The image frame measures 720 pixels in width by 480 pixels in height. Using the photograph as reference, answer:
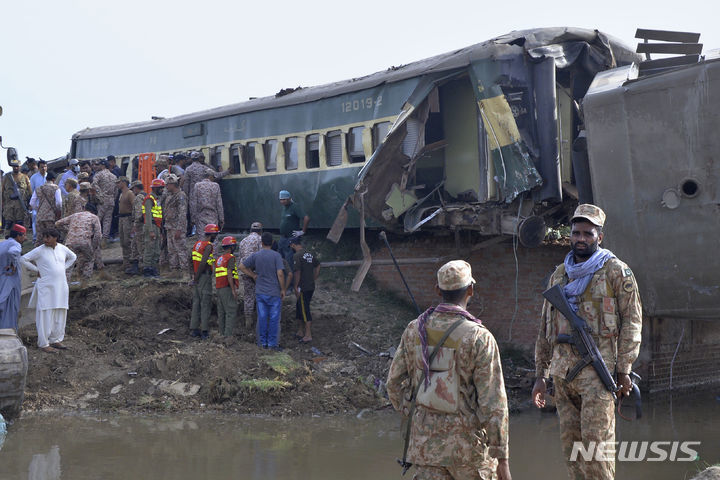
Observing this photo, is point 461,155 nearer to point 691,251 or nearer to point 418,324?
point 691,251

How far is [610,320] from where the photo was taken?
512cm

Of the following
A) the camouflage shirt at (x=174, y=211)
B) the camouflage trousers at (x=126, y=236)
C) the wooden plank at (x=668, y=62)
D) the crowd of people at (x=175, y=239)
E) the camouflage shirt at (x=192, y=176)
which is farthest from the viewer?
the camouflage shirt at (x=192, y=176)

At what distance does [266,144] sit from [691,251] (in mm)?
10252

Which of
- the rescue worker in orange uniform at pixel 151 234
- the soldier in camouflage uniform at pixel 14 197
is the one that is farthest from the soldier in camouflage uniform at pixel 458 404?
the soldier in camouflage uniform at pixel 14 197

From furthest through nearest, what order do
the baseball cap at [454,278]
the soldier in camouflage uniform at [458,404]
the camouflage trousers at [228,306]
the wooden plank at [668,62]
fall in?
1. the camouflage trousers at [228,306]
2. the wooden plank at [668,62]
3. the baseball cap at [454,278]
4. the soldier in camouflage uniform at [458,404]

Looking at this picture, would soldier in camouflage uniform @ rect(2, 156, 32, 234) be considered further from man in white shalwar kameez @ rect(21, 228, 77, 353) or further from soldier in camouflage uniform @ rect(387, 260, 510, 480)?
soldier in camouflage uniform @ rect(387, 260, 510, 480)

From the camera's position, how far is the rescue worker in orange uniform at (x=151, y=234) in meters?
14.4

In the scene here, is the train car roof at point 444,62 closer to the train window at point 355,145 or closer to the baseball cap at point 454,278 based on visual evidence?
the train window at point 355,145

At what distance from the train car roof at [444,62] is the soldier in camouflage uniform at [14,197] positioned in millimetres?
4142

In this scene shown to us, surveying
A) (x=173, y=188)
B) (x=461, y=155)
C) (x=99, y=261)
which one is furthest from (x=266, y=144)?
(x=461, y=155)

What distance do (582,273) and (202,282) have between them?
318 inches

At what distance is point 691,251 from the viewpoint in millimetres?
8133

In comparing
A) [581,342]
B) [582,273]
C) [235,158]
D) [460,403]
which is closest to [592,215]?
[582,273]

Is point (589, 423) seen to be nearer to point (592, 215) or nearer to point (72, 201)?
point (592, 215)
